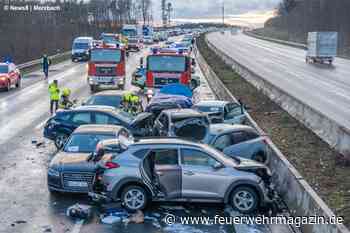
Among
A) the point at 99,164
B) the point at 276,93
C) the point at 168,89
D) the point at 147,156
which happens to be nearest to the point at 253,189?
the point at 147,156

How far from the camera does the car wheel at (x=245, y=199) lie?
12.6m

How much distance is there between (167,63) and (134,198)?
61.1 ft

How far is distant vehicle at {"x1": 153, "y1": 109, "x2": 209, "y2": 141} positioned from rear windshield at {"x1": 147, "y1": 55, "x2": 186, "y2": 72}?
42.0 feet

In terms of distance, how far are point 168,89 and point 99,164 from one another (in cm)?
1335

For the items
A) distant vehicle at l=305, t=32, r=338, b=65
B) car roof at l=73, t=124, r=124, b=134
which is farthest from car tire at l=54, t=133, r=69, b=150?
distant vehicle at l=305, t=32, r=338, b=65

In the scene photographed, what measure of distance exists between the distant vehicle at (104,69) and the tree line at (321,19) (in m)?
42.7

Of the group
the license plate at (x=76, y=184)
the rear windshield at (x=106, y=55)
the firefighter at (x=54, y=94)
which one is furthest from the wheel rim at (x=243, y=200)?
the rear windshield at (x=106, y=55)

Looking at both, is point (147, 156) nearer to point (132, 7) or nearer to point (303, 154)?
point (303, 154)

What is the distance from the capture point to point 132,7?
190125 millimetres

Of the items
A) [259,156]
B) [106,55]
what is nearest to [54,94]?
[106,55]

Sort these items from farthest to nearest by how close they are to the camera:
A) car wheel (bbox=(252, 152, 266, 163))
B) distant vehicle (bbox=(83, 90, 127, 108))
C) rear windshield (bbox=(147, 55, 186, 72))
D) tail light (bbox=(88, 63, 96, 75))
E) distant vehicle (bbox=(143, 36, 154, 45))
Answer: distant vehicle (bbox=(143, 36, 154, 45)) < tail light (bbox=(88, 63, 96, 75)) < rear windshield (bbox=(147, 55, 186, 72)) < distant vehicle (bbox=(83, 90, 127, 108)) < car wheel (bbox=(252, 152, 266, 163))

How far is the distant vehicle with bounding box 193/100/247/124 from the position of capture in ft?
67.5

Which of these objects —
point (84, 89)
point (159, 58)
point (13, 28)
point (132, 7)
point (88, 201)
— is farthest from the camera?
point (132, 7)

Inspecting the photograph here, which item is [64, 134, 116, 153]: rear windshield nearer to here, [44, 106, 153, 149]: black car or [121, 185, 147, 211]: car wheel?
[121, 185, 147, 211]: car wheel
